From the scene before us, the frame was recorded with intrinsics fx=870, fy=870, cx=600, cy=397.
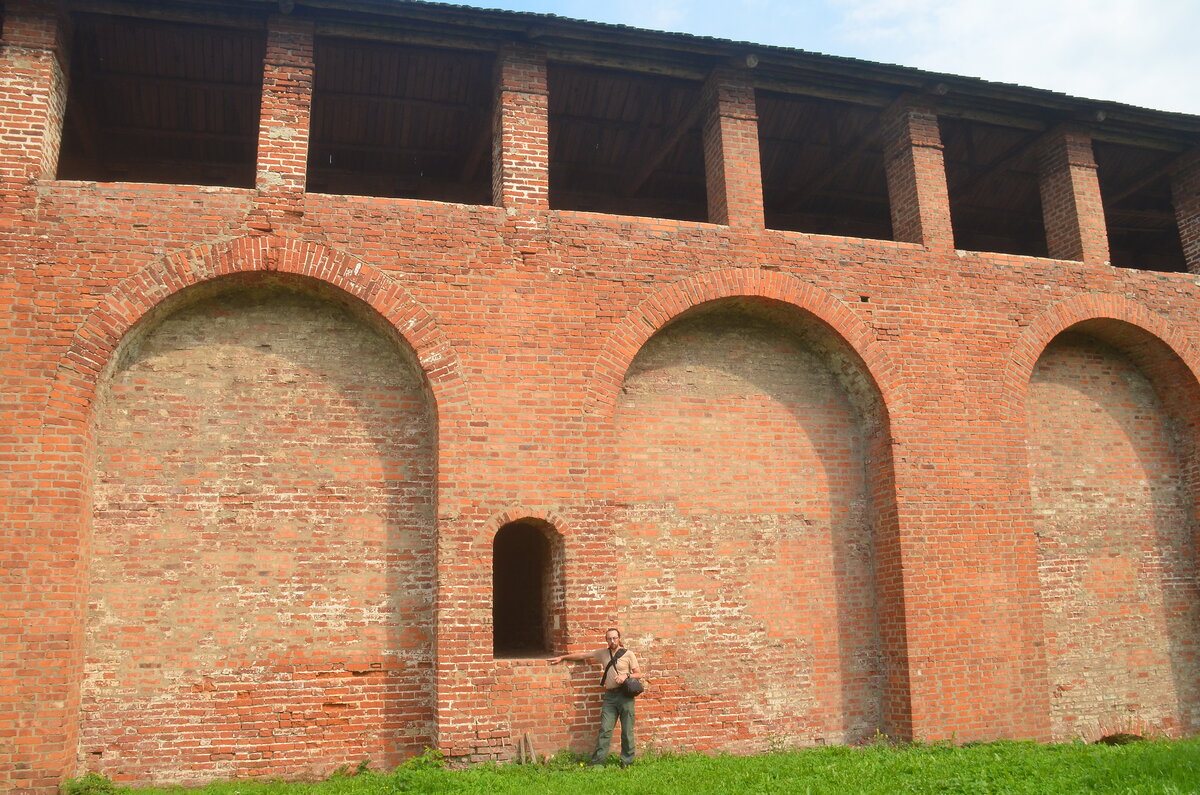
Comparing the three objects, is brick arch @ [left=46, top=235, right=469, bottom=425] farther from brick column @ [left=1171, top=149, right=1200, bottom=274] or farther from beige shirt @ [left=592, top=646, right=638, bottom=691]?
brick column @ [left=1171, top=149, right=1200, bottom=274]

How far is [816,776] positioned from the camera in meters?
7.22

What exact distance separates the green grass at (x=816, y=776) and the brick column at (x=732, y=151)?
5415mm

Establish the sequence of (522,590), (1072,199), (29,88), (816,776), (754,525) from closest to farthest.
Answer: (816,776) → (29,88) → (522,590) → (754,525) → (1072,199)

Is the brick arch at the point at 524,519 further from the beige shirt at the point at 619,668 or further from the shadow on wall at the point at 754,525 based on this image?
the beige shirt at the point at 619,668

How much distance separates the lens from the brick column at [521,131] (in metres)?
8.84

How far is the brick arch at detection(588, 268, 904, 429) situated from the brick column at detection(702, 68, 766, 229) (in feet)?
A: 2.32

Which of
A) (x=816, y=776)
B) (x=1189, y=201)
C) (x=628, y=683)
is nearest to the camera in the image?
(x=816, y=776)

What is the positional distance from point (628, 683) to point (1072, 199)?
809cm

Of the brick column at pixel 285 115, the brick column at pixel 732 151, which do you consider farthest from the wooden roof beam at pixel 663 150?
the brick column at pixel 285 115

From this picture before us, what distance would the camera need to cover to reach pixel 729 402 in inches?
370

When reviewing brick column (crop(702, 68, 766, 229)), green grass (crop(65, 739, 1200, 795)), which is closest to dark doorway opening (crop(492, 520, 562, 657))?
green grass (crop(65, 739, 1200, 795))

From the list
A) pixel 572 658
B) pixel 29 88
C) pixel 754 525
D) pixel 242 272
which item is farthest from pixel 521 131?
pixel 572 658

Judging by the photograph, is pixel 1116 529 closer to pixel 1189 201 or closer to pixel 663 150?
pixel 1189 201

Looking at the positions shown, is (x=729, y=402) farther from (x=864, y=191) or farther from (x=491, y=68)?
(x=864, y=191)
